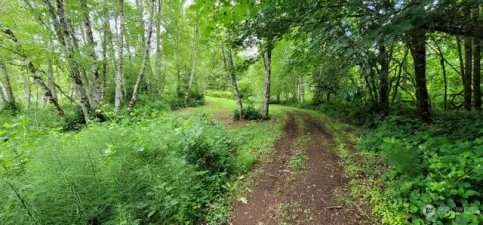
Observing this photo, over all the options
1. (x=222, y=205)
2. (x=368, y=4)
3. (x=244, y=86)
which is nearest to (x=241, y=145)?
(x=222, y=205)

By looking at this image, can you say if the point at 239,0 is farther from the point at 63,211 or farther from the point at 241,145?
the point at 241,145

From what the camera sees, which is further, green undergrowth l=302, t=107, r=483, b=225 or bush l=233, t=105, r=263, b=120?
bush l=233, t=105, r=263, b=120

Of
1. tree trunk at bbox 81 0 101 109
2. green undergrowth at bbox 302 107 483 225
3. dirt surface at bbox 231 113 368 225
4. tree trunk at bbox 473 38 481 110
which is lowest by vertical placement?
dirt surface at bbox 231 113 368 225

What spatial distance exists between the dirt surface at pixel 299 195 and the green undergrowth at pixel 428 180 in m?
0.30

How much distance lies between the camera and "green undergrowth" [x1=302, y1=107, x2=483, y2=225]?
6.23 feet

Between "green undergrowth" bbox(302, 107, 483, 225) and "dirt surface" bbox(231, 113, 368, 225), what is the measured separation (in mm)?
300

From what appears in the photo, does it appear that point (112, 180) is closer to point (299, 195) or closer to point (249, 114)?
point (299, 195)

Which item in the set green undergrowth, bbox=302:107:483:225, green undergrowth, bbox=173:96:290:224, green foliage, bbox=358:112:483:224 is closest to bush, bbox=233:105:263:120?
green undergrowth, bbox=173:96:290:224

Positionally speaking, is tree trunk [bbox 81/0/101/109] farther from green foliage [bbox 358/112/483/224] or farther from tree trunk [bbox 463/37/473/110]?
tree trunk [bbox 463/37/473/110]

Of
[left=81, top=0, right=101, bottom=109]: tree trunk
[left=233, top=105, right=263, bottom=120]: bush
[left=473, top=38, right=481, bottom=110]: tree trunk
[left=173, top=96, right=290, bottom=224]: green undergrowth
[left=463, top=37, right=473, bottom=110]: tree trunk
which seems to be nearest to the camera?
[left=173, top=96, right=290, bottom=224]: green undergrowth

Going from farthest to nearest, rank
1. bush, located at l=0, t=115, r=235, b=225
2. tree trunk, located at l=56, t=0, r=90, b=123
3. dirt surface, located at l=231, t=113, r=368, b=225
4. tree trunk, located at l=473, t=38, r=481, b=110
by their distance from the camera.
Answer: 1. tree trunk, located at l=56, t=0, r=90, b=123
2. tree trunk, located at l=473, t=38, r=481, b=110
3. dirt surface, located at l=231, t=113, r=368, b=225
4. bush, located at l=0, t=115, r=235, b=225

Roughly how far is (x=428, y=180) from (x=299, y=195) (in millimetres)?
1601

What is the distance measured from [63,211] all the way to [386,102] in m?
9.38

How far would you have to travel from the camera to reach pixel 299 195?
2.97m
